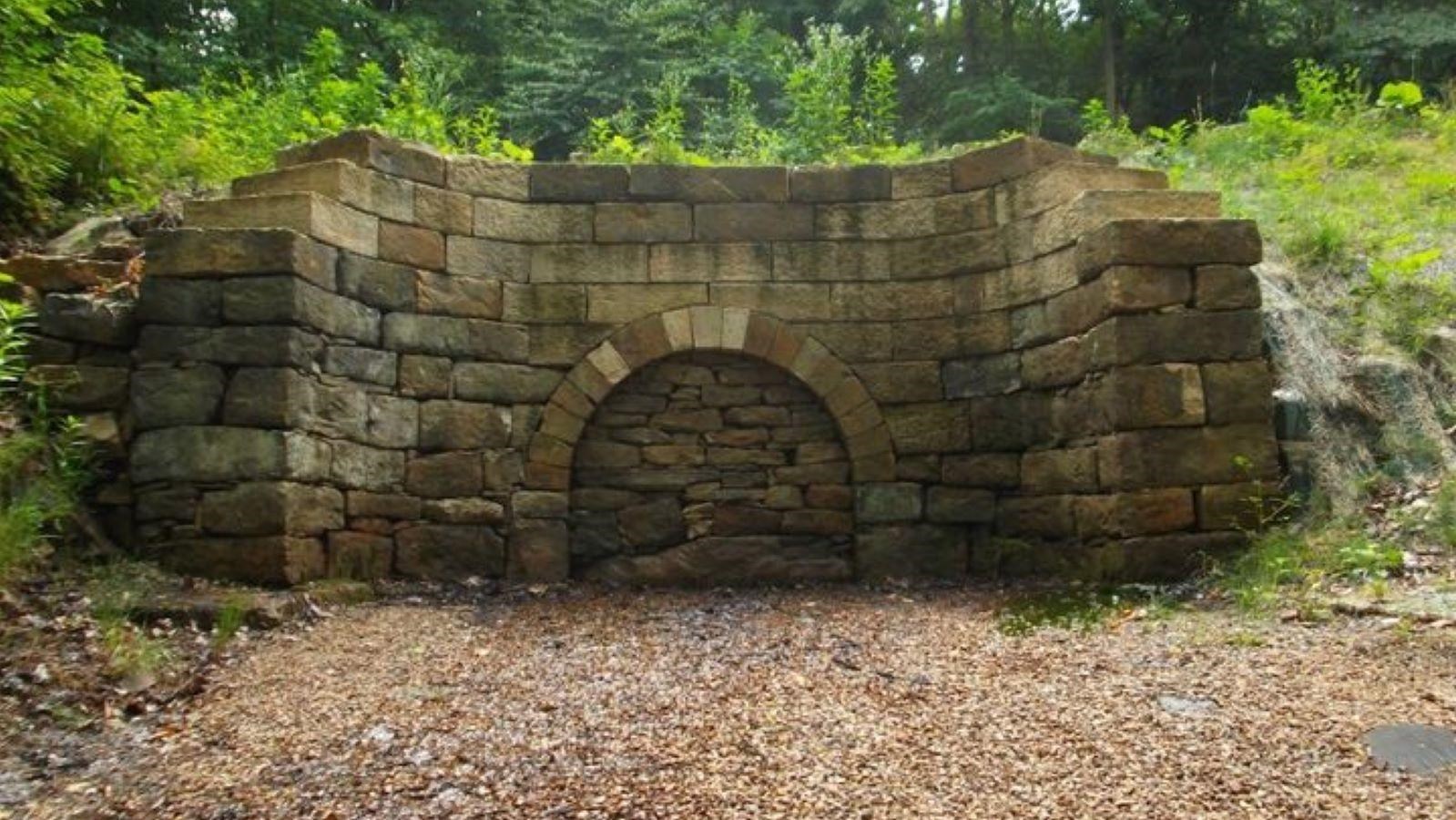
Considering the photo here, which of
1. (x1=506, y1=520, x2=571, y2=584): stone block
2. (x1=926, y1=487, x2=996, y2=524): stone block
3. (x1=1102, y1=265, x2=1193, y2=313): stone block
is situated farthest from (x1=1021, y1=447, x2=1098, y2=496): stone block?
(x1=506, y1=520, x2=571, y2=584): stone block

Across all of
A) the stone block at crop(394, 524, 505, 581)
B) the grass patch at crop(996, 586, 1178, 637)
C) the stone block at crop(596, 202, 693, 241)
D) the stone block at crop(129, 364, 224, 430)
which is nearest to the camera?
the grass patch at crop(996, 586, 1178, 637)

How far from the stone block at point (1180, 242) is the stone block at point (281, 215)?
14.6 ft

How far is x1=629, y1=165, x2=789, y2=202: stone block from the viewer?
6691 mm

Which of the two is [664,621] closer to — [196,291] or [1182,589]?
[1182,589]

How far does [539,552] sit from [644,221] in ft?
7.41

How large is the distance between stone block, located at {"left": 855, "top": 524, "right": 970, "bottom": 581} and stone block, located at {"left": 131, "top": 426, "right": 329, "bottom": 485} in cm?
346

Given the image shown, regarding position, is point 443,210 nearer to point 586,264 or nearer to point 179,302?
point 586,264

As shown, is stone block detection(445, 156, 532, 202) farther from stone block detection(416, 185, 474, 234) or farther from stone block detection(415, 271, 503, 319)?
stone block detection(415, 271, 503, 319)

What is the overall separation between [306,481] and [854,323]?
3502mm

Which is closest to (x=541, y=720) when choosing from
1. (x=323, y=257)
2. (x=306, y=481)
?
(x=306, y=481)

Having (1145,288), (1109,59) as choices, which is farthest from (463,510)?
(1109,59)

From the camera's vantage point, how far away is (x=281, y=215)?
5.77m

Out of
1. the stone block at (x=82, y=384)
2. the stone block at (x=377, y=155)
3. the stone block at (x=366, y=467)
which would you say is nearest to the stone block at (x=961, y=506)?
the stone block at (x=366, y=467)

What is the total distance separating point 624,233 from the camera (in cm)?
664
